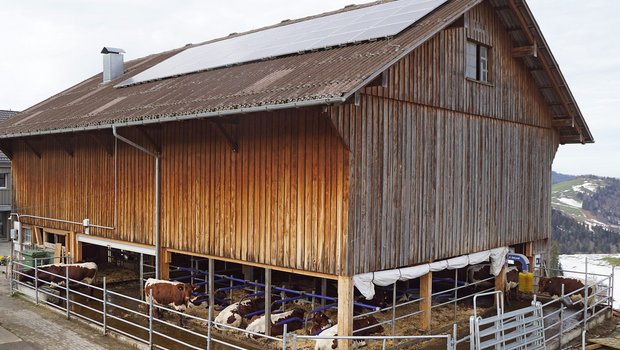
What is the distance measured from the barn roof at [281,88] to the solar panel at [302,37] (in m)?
0.25

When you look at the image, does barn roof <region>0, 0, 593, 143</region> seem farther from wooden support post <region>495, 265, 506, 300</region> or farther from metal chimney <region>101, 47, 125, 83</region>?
wooden support post <region>495, 265, 506, 300</region>

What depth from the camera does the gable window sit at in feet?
53.1

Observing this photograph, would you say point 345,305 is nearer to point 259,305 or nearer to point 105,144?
point 259,305

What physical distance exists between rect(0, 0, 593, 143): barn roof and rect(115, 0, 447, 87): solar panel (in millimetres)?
254

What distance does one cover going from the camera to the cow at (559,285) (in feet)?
59.6

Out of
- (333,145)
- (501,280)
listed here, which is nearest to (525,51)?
(501,280)

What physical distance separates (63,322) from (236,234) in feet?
18.4

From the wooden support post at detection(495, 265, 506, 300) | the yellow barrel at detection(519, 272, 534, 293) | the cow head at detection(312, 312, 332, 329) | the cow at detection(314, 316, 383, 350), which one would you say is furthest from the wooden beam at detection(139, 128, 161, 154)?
the yellow barrel at detection(519, 272, 534, 293)

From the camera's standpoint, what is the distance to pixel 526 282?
1917 centimetres

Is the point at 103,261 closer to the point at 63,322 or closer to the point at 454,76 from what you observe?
the point at 63,322

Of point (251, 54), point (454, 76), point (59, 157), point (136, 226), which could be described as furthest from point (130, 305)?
point (454, 76)

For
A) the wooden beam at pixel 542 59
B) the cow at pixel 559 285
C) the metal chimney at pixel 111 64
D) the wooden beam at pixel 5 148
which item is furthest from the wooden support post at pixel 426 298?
the wooden beam at pixel 5 148

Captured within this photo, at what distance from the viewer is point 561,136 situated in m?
21.2

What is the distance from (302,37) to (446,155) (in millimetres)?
5342
